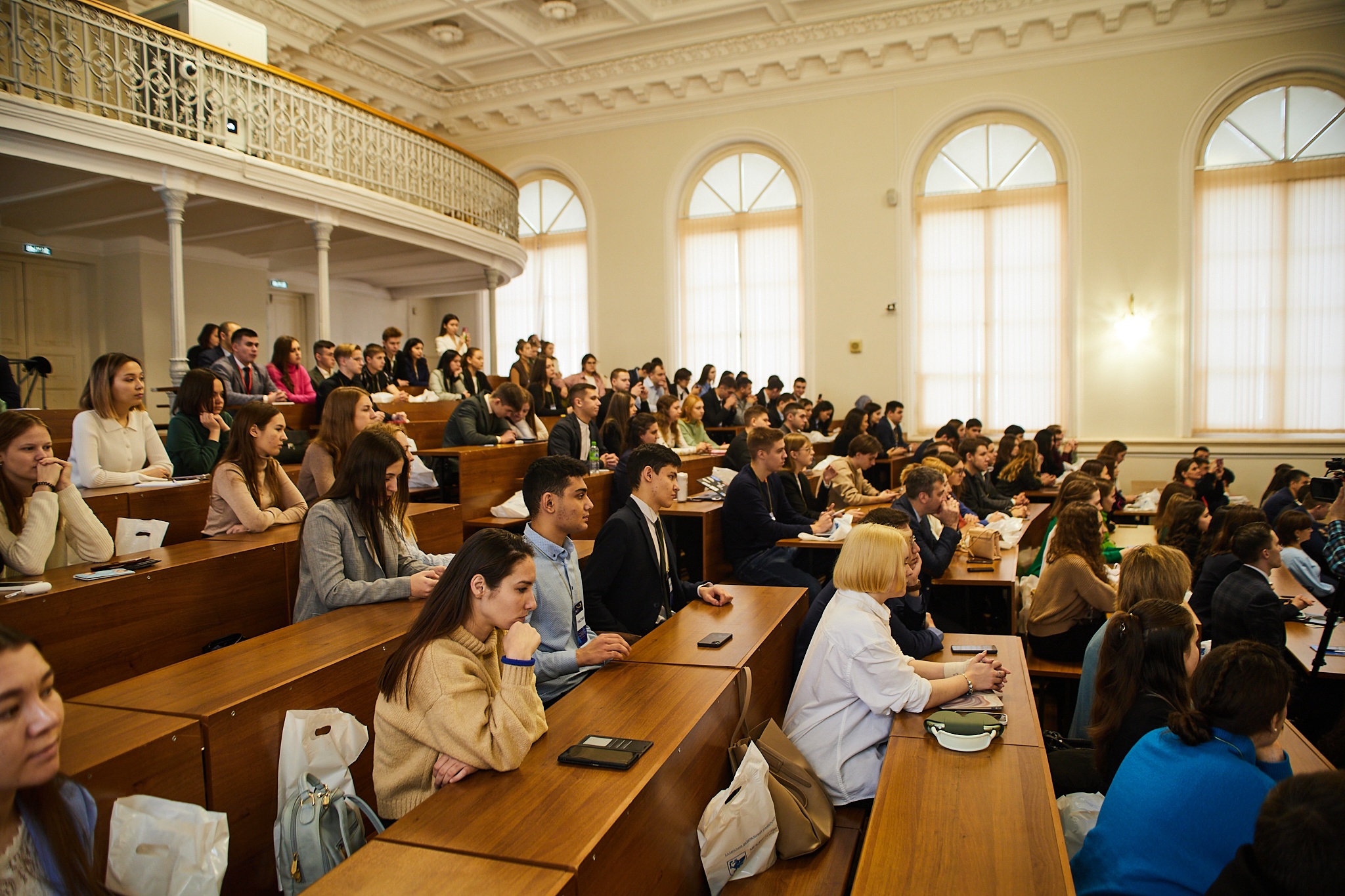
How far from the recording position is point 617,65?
12297 millimetres

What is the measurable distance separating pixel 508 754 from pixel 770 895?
0.84 meters

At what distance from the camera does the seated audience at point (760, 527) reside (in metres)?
5.14

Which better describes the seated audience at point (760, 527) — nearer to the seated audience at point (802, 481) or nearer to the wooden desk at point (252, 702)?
the seated audience at point (802, 481)

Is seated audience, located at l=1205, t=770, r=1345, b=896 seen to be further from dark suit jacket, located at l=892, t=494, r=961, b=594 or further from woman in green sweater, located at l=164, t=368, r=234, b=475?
woman in green sweater, located at l=164, t=368, r=234, b=475

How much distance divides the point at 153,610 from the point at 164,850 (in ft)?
5.38

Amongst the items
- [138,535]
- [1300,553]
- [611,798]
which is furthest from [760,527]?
[611,798]

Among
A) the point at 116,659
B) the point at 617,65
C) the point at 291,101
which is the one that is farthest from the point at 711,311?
the point at 116,659

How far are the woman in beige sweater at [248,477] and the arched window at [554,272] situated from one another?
9.69m

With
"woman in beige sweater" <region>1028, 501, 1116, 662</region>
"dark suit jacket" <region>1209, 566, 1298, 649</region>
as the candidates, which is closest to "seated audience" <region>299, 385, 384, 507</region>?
"woman in beige sweater" <region>1028, 501, 1116, 662</region>

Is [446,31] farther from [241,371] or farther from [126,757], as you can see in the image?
[126,757]

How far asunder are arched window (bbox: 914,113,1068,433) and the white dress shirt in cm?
930

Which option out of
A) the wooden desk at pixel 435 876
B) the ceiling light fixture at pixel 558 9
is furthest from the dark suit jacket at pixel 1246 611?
the ceiling light fixture at pixel 558 9

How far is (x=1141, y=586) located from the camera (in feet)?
10.1

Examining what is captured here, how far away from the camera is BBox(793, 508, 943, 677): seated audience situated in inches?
125
